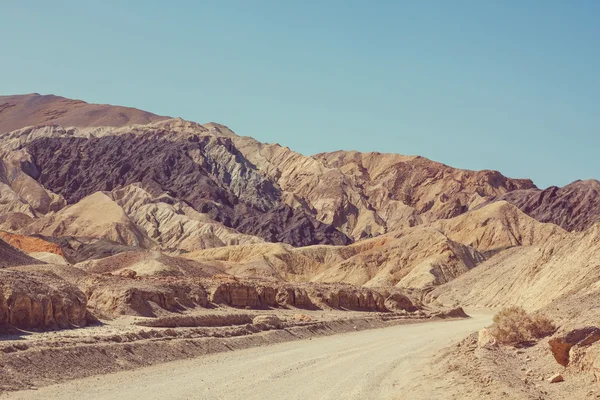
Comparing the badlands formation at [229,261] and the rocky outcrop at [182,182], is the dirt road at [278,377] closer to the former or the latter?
the badlands formation at [229,261]

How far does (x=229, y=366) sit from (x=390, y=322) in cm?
2945

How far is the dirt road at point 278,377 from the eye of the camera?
2002cm

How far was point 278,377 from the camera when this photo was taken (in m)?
23.5

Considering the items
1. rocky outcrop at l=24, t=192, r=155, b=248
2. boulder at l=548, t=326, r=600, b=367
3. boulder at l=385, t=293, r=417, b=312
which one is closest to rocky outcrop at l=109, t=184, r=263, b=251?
rocky outcrop at l=24, t=192, r=155, b=248

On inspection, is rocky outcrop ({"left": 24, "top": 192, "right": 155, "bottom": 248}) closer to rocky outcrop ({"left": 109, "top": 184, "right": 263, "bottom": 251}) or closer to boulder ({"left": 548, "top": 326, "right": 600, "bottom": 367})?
rocky outcrop ({"left": 109, "top": 184, "right": 263, "bottom": 251})

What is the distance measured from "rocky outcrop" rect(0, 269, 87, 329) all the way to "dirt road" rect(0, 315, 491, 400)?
588 cm

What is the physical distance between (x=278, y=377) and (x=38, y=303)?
1051cm

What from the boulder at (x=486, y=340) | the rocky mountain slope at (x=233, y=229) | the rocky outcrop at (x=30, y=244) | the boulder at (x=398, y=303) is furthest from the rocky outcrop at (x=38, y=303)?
the rocky outcrop at (x=30, y=244)

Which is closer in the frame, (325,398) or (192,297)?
(325,398)

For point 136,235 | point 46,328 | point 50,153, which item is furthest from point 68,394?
point 50,153

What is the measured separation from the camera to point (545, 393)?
17.2 metres

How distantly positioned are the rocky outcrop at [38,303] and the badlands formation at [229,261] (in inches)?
2.8

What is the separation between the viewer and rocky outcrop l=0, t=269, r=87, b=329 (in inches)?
1077

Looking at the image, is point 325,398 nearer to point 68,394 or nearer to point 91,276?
point 68,394
